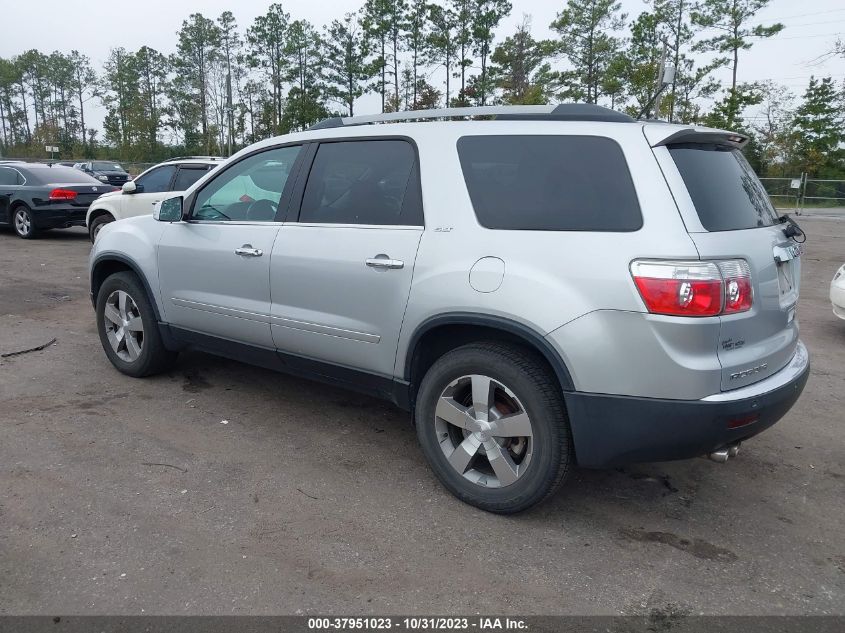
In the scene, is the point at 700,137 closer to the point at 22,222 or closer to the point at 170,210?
the point at 170,210

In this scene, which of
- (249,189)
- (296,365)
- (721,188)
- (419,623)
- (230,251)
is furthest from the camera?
(249,189)

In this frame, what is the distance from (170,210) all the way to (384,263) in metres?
1.99

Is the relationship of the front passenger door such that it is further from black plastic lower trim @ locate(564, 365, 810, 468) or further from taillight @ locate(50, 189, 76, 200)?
taillight @ locate(50, 189, 76, 200)

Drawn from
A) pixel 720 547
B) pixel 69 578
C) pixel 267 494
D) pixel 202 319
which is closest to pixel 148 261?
pixel 202 319

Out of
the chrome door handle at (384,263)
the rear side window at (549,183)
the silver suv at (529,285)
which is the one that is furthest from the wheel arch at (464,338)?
the rear side window at (549,183)

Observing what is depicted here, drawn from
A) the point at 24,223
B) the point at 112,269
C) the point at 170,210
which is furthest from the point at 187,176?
the point at 170,210

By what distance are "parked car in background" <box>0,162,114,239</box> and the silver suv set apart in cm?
1094

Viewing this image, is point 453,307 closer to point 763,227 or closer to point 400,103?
point 763,227

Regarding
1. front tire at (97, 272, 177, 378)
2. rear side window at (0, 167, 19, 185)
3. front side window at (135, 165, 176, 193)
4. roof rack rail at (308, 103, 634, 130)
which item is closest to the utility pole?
roof rack rail at (308, 103, 634, 130)

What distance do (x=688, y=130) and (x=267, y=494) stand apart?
8.60ft

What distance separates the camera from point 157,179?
36.1 ft

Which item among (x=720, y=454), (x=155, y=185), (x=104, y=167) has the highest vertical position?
(x=104, y=167)

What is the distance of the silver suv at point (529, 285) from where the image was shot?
2.82 m

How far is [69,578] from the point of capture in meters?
2.77
